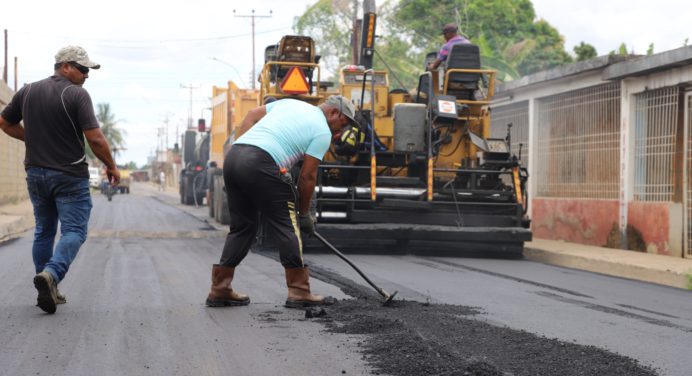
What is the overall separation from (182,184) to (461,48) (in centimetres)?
2291

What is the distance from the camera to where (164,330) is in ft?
17.5

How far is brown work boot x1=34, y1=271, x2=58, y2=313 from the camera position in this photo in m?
5.64

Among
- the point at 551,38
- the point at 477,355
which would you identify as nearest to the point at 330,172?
the point at 477,355

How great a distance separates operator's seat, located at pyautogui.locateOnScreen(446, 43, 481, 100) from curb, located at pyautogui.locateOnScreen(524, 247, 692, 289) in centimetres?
273

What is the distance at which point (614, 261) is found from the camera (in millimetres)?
11492

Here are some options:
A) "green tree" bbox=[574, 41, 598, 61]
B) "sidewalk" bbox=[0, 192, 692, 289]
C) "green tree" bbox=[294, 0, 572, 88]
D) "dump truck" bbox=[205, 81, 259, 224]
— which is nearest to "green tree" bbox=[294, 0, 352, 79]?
"green tree" bbox=[294, 0, 572, 88]

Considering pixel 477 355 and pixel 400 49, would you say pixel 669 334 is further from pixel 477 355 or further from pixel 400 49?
pixel 400 49

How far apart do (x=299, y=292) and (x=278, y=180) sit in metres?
0.85

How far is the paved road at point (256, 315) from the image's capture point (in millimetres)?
4562

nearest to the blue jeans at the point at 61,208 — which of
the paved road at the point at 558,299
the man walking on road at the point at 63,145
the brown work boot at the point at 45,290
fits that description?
the man walking on road at the point at 63,145

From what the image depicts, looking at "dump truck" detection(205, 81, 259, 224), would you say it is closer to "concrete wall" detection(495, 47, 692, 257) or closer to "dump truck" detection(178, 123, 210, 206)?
"dump truck" detection(178, 123, 210, 206)

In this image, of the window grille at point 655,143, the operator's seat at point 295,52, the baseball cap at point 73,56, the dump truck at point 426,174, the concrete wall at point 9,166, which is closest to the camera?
the baseball cap at point 73,56

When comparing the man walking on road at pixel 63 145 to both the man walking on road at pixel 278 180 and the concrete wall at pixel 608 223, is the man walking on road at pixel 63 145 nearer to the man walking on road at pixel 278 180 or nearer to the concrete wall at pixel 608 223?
the man walking on road at pixel 278 180

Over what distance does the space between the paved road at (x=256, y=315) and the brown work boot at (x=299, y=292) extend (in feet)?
0.46
